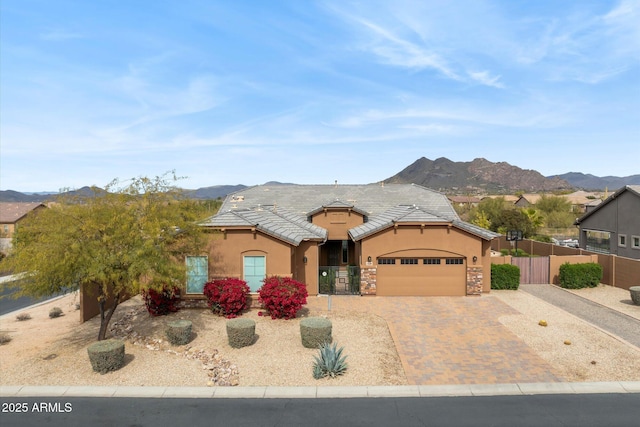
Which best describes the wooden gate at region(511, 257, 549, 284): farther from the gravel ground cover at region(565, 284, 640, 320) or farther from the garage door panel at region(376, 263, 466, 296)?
the garage door panel at region(376, 263, 466, 296)

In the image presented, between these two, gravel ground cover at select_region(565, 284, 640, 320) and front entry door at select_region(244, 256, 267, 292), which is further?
gravel ground cover at select_region(565, 284, 640, 320)

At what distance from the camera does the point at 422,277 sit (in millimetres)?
20391

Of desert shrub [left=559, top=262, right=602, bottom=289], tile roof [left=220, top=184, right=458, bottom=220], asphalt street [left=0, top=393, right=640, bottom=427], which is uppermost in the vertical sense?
tile roof [left=220, top=184, right=458, bottom=220]

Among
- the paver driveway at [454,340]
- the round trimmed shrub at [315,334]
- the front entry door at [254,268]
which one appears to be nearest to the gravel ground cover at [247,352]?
the round trimmed shrub at [315,334]

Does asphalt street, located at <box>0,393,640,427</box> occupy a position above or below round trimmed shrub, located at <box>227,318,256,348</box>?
below

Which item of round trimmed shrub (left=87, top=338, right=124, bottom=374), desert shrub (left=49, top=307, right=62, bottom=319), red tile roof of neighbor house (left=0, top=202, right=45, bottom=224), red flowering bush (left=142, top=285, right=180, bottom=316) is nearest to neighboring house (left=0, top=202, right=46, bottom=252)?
red tile roof of neighbor house (left=0, top=202, right=45, bottom=224)

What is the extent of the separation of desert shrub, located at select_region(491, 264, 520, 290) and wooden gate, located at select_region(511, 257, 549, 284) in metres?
2.21

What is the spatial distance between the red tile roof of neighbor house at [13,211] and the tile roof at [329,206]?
39.6 m

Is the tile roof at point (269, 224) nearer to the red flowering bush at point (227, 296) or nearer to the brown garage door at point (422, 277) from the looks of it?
the red flowering bush at point (227, 296)

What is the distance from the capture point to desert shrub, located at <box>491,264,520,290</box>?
71.6ft

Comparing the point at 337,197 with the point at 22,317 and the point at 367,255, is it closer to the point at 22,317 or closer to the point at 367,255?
the point at 367,255

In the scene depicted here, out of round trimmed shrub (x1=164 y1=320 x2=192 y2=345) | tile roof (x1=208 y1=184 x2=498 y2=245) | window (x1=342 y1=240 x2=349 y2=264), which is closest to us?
round trimmed shrub (x1=164 y1=320 x2=192 y2=345)

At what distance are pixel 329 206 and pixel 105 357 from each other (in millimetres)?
16609

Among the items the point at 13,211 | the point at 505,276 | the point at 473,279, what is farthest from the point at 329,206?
the point at 13,211
